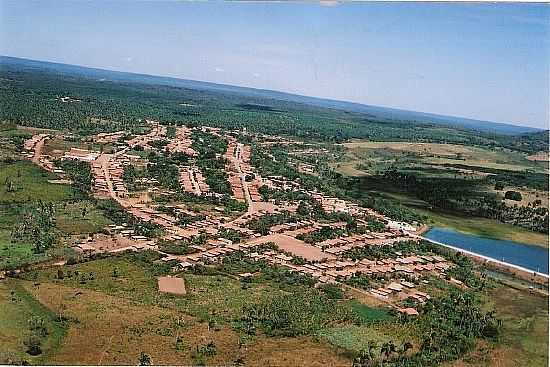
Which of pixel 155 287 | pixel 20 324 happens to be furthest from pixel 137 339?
pixel 20 324

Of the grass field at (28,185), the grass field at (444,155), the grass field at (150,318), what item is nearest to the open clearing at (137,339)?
the grass field at (150,318)

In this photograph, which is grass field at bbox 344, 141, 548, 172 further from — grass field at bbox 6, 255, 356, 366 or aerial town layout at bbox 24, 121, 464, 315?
grass field at bbox 6, 255, 356, 366

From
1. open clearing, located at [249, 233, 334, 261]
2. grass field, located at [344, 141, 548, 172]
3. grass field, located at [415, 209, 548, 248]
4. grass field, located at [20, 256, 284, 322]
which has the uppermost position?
grass field, located at [344, 141, 548, 172]

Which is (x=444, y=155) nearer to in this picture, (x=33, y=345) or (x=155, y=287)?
(x=155, y=287)

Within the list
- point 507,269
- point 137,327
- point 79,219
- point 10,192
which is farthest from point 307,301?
point 10,192

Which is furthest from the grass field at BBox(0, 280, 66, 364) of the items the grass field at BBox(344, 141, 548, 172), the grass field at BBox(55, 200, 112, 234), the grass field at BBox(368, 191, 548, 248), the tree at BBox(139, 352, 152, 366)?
the grass field at BBox(344, 141, 548, 172)

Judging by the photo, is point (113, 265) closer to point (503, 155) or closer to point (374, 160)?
point (374, 160)

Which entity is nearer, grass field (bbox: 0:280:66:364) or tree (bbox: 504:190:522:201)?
grass field (bbox: 0:280:66:364)

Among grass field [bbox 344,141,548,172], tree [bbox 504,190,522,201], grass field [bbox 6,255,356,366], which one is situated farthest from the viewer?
grass field [bbox 344,141,548,172]
